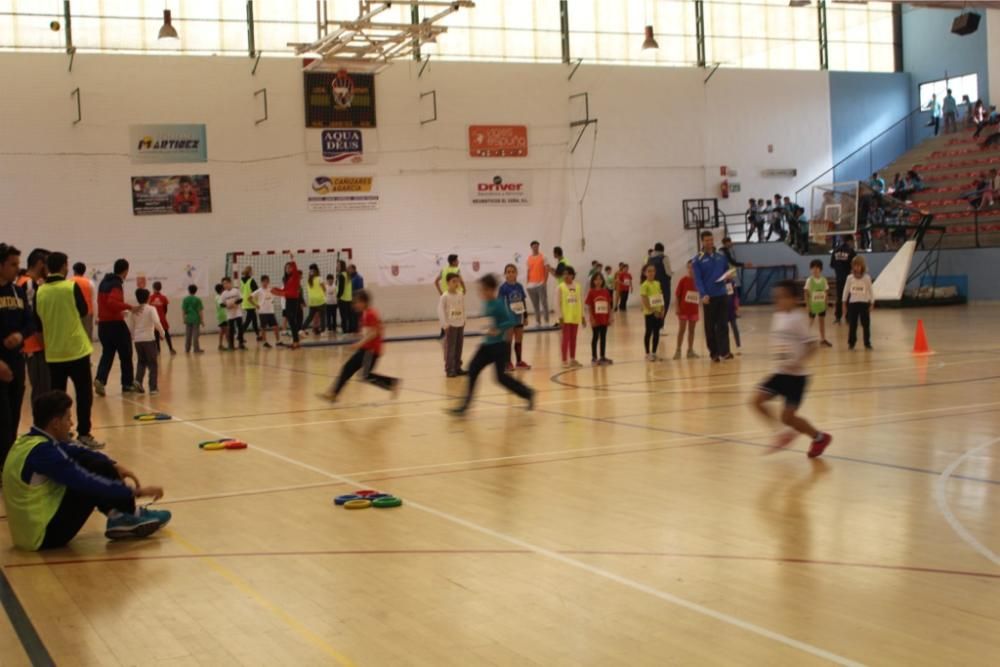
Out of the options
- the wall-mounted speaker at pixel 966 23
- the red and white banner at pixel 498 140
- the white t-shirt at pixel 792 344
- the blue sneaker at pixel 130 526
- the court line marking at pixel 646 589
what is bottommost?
the court line marking at pixel 646 589

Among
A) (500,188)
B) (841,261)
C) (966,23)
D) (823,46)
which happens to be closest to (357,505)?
(841,261)

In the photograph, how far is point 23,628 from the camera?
5.16 m

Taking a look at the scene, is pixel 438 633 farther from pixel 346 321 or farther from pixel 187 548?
pixel 346 321

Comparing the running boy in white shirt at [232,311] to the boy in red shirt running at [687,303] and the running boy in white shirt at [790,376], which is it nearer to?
the boy in red shirt running at [687,303]

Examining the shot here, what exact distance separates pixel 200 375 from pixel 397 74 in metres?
17.5

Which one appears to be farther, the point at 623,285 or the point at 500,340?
the point at 623,285

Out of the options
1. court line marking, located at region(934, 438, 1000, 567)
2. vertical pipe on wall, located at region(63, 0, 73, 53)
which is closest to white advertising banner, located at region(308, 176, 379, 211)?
vertical pipe on wall, located at region(63, 0, 73, 53)

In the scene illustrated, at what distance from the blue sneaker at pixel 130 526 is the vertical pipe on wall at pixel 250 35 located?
27.5 meters

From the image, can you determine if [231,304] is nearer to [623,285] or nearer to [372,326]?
[372,326]

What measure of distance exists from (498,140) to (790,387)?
27.2 m

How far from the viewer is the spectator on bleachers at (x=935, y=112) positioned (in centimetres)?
3931

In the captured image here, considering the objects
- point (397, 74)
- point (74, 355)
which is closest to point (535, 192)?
point (397, 74)

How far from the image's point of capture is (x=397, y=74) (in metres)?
34.2

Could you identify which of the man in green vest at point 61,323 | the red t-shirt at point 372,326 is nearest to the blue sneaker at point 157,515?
the man in green vest at point 61,323
